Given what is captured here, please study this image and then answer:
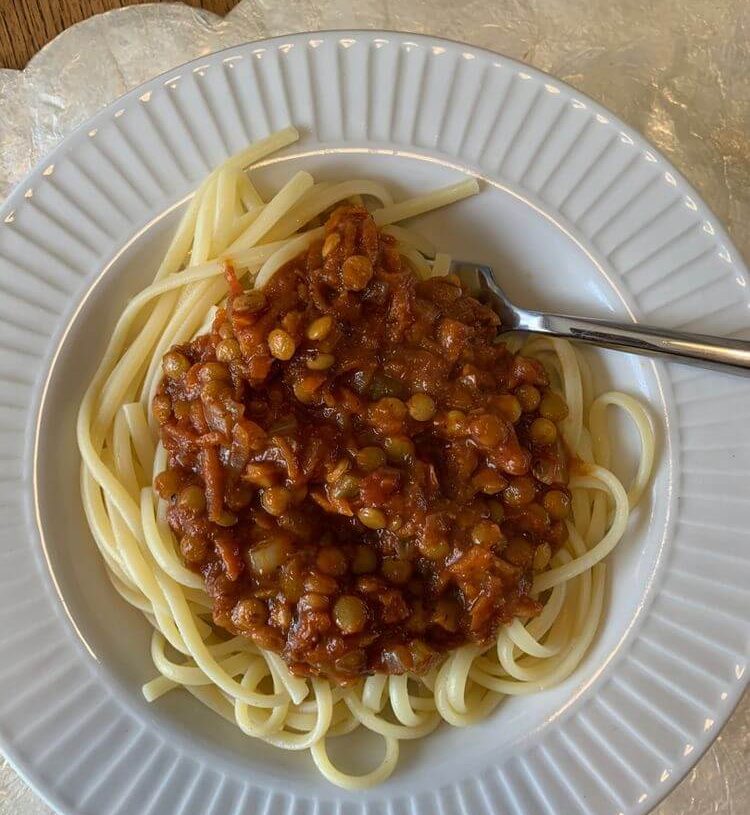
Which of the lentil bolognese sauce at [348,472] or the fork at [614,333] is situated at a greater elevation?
the fork at [614,333]

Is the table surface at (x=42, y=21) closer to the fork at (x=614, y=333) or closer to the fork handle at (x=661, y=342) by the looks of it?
the fork at (x=614, y=333)

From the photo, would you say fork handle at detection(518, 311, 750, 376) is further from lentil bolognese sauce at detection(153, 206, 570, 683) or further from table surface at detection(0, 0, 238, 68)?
table surface at detection(0, 0, 238, 68)

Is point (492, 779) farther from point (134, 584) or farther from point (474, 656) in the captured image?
point (134, 584)

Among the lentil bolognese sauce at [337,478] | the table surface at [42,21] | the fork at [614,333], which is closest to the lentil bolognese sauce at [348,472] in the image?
the lentil bolognese sauce at [337,478]

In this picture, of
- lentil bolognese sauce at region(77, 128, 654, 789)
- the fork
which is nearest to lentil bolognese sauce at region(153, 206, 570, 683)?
lentil bolognese sauce at region(77, 128, 654, 789)

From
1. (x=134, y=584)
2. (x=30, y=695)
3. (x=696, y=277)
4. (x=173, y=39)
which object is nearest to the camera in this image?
(x=30, y=695)

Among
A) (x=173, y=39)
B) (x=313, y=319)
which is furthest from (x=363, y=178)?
(x=173, y=39)
